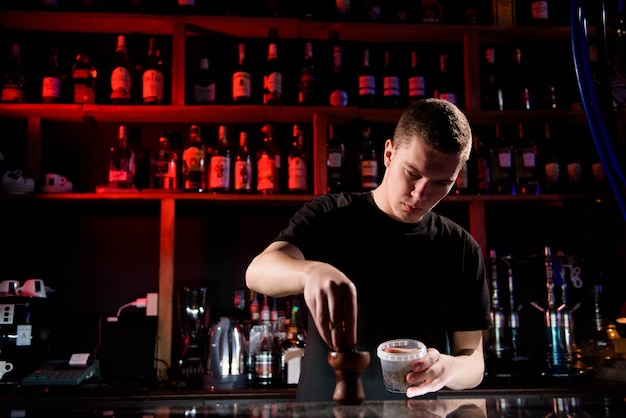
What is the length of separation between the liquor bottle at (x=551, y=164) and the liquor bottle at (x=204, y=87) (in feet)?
5.17

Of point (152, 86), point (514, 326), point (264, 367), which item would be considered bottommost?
point (264, 367)

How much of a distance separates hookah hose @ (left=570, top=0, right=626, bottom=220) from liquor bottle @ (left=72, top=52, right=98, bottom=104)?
210 cm

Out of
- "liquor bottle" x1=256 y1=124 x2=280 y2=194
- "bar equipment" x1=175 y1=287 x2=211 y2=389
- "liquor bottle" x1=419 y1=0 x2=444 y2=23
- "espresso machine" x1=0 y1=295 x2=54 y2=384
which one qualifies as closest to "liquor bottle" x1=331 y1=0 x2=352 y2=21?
"liquor bottle" x1=419 y1=0 x2=444 y2=23

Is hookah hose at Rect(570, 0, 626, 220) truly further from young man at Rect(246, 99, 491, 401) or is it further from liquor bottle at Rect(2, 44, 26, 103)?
liquor bottle at Rect(2, 44, 26, 103)

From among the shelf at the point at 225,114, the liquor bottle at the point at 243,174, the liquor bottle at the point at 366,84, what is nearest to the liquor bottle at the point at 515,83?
the shelf at the point at 225,114

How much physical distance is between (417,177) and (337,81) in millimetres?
1606

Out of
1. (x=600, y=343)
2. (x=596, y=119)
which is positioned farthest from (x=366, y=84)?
(x=596, y=119)

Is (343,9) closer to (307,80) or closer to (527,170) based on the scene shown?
(307,80)

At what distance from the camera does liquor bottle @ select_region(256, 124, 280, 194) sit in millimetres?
2498

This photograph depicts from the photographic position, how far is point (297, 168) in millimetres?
2535

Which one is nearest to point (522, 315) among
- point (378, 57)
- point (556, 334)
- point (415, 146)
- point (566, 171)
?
point (556, 334)

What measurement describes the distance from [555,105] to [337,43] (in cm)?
109

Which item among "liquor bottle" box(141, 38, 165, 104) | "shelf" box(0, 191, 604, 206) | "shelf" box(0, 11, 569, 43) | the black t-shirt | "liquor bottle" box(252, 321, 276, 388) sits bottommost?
"liquor bottle" box(252, 321, 276, 388)

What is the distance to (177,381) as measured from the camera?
2162mm
